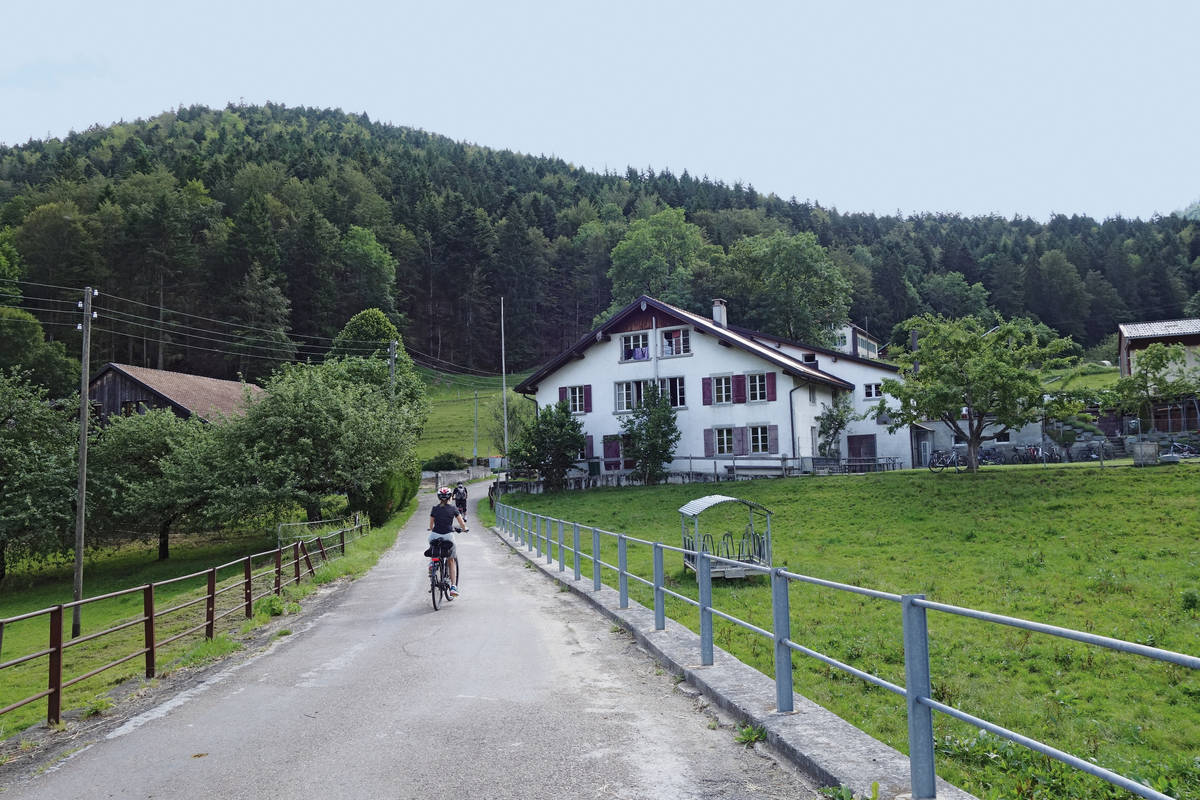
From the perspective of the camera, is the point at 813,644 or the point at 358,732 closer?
the point at 358,732

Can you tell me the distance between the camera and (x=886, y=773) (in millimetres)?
4723

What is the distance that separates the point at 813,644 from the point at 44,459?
36119 millimetres

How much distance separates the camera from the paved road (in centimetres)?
505

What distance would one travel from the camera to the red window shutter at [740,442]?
42406 millimetres

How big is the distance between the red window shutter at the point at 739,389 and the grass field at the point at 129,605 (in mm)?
17526

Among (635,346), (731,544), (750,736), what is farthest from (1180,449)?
(750,736)

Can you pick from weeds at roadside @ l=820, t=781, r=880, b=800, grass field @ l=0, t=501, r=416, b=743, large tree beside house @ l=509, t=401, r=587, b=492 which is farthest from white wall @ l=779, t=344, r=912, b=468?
weeds at roadside @ l=820, t=781, r=880, b=800

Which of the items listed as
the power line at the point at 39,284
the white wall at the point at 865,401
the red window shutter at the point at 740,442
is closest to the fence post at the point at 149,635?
the red window shutter at the point at 740,442

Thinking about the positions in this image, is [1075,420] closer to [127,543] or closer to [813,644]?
[813,644]

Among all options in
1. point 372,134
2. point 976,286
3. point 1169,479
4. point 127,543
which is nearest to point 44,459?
point 127,543

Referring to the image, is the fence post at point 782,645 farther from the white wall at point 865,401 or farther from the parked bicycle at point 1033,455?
the white wall at point 865,401

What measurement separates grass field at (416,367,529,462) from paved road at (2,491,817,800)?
51.9 m

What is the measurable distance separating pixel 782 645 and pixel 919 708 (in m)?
1.77

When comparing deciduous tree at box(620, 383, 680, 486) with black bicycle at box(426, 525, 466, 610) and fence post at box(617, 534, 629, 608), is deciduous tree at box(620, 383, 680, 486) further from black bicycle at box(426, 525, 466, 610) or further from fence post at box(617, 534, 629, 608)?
fence post at box(617, 534, 629, 608)
